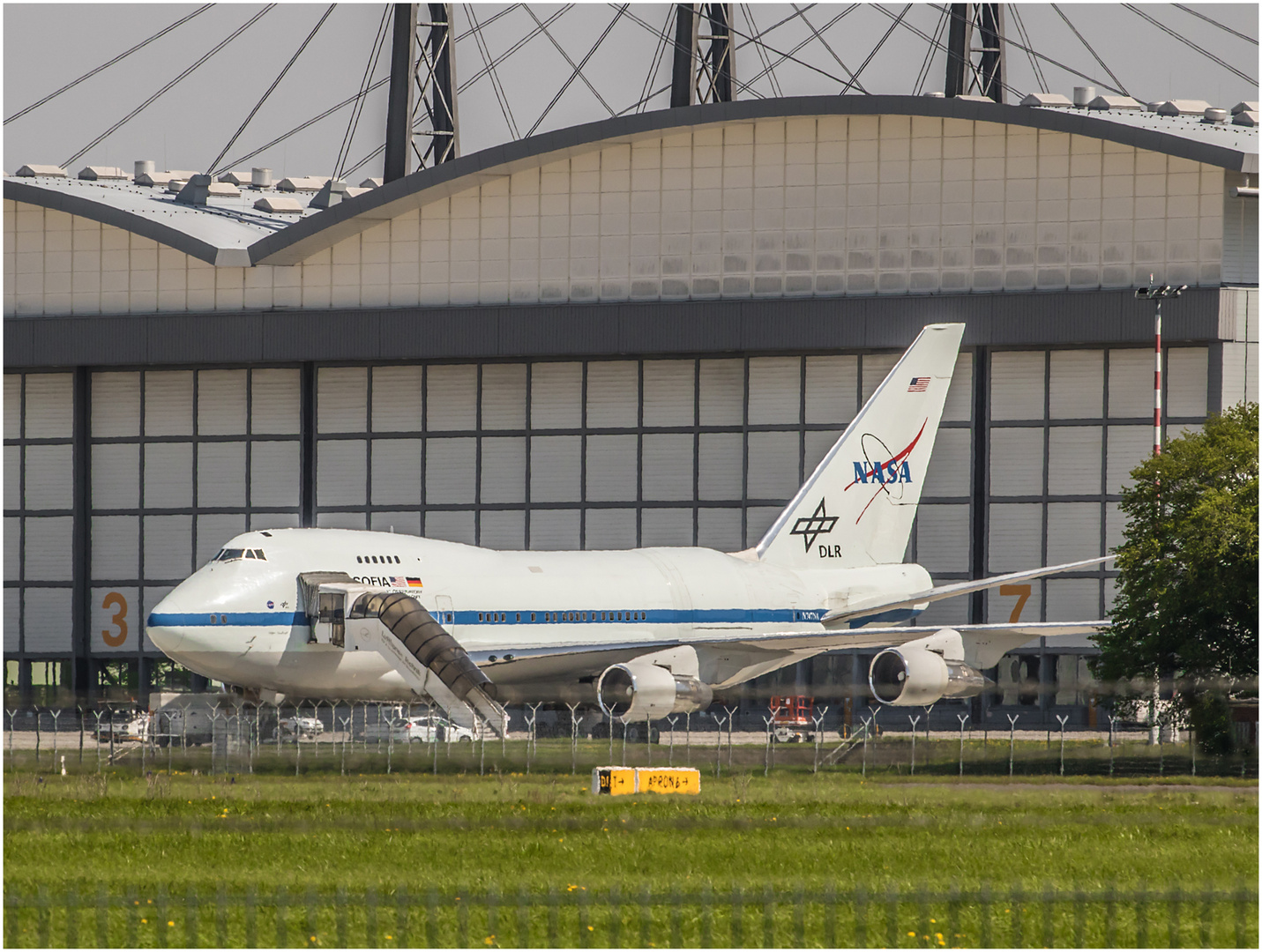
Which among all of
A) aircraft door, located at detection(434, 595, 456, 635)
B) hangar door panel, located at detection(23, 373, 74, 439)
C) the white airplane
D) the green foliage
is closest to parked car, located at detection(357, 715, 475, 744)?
the white airplane

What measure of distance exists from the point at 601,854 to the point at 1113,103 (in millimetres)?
52563

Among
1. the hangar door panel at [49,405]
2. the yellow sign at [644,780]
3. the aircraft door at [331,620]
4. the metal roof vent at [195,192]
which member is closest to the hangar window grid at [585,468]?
the hangar door panel at [49,405]

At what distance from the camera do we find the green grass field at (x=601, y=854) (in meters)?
19.8

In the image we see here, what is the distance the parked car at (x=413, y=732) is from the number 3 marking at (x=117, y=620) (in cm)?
4011

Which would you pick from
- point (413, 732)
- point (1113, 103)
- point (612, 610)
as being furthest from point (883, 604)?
point (1113, 103)

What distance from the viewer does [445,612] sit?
46.6 meters

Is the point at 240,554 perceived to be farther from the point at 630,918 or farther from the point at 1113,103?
the point at 1113,103

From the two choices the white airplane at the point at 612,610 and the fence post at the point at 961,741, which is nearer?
the fence post at the point at 961,741

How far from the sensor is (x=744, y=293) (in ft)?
222

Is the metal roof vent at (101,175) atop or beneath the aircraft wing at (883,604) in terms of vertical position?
atop

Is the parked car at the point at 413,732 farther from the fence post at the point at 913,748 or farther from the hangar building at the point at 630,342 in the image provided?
the hangar building at the point at 630,342

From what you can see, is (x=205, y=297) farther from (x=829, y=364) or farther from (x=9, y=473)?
(x=829, y=364)

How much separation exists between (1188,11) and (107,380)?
4704 centimetres

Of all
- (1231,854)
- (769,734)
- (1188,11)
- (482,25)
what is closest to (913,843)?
(1231,854)
